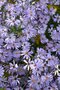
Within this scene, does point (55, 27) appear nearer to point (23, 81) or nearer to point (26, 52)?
point (26, 52)

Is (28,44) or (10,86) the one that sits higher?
(28,44)

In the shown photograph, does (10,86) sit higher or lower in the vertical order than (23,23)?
lower

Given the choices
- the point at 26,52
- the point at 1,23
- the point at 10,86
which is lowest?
the point at 10,86

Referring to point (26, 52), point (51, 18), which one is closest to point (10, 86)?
point (26, 52)

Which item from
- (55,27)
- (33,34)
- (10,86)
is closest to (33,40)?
(33,34)

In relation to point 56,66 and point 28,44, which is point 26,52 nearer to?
point 28,44

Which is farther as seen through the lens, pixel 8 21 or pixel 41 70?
pixel 8 21
